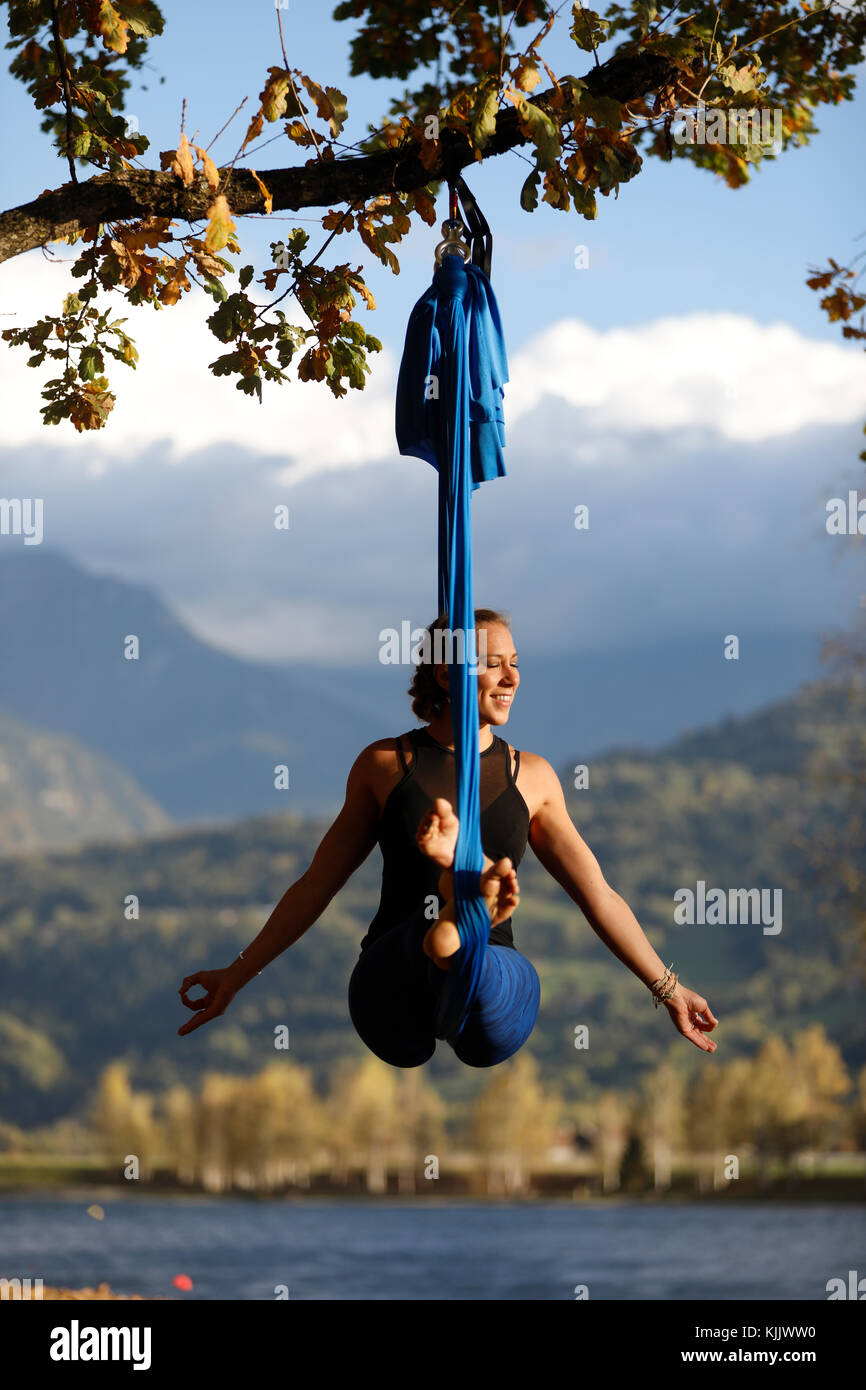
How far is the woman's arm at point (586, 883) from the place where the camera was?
15.0 ft

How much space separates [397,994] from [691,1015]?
109 centimetres

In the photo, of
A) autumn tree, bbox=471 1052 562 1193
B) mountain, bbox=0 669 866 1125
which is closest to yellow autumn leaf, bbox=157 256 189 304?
autumn tree, bbox=471 1052 562 1193

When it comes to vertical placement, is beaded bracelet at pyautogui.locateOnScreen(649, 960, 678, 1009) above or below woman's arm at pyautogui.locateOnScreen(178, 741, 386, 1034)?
below

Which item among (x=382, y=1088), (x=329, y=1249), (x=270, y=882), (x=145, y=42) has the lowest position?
(x=329, y=1249)

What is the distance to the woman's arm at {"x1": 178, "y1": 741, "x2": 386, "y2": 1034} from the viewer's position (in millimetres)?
4504

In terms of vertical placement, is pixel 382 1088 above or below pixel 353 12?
below

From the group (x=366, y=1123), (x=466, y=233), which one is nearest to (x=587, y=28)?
(x=466, y=233)

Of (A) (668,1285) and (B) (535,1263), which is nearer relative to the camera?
(A) (668,1285)

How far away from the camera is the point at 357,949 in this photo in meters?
157

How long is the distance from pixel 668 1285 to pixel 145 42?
204 feet

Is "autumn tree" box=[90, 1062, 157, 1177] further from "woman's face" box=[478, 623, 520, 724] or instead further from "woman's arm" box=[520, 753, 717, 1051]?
"woman's face" box=[478, 623, 520, 724]

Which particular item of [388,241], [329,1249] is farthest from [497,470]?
[329,1249]
